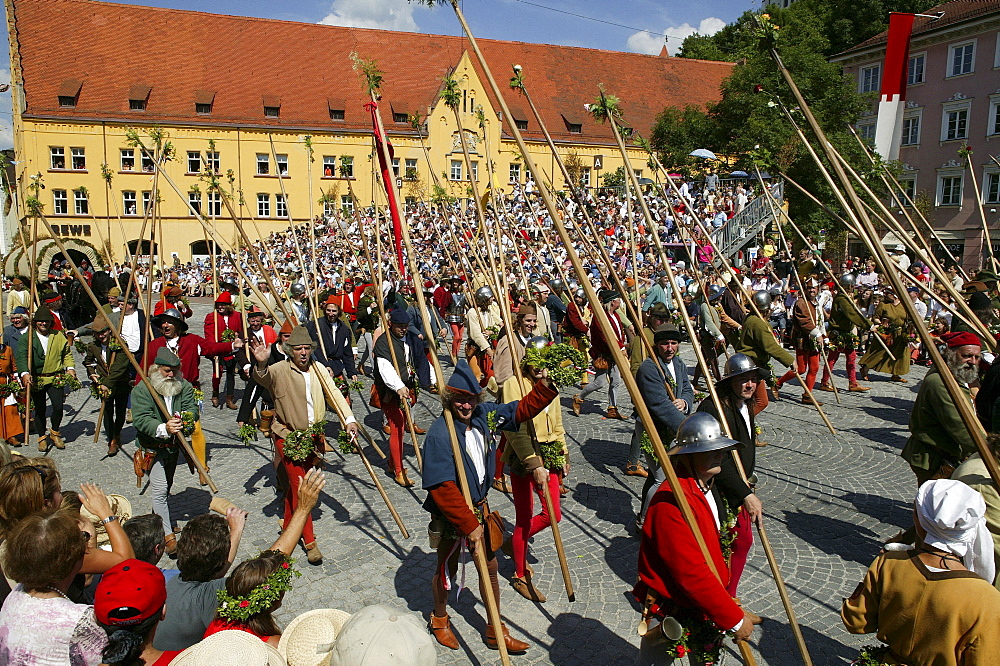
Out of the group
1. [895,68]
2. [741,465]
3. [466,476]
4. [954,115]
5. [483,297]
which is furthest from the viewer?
[954,115]

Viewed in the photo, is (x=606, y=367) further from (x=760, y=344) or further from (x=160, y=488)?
(x=160, y=488)

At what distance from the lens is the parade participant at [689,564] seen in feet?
10.5

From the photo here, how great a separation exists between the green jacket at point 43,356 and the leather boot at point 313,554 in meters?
5.52

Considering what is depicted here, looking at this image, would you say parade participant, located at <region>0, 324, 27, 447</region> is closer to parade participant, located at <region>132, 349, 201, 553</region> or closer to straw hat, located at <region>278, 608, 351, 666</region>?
parade participant, located at <region>132, 349, 201, 553</region>

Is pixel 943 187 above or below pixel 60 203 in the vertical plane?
above

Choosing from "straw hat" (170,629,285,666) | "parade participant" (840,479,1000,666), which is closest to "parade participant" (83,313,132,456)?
"straw hat" (170,629,285,666)

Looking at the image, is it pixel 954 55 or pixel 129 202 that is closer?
pixel 954 55

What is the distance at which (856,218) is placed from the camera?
3.61 metres

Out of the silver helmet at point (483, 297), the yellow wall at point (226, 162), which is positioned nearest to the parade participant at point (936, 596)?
the silver helmet at point (483, 297)

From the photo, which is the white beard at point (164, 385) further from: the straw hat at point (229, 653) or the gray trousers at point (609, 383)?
the gray trousers at point (609, 383)

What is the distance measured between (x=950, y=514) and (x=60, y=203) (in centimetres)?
5140

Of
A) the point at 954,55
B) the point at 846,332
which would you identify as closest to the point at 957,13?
the point at 954,55

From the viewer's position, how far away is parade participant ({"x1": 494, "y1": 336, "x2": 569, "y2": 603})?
522cm

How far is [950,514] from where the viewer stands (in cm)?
274
